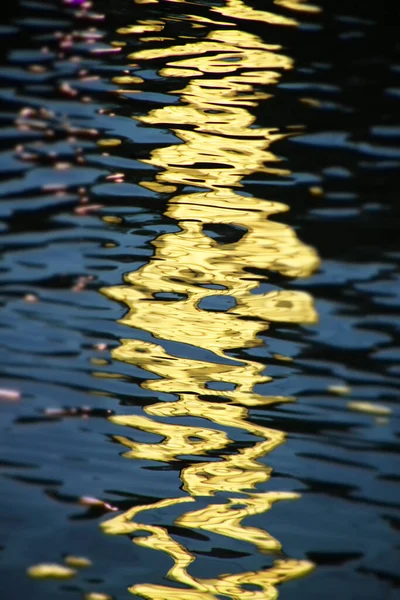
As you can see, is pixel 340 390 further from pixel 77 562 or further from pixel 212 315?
pixel 77 562

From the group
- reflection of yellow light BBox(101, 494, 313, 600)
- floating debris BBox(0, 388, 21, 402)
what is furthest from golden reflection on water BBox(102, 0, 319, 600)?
floating debris BBox(0, 388, 21, 402)

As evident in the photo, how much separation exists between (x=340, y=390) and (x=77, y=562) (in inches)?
12.6

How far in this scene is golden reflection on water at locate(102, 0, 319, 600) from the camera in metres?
0.68

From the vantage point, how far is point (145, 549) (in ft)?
2.23

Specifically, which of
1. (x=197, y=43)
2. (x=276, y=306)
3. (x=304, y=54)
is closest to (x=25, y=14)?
(x=197, y=43)

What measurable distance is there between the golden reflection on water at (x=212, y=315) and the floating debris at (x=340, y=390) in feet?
0.17

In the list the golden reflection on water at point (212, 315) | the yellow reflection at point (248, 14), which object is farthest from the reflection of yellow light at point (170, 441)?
the yellow reflection at point (248, 14)

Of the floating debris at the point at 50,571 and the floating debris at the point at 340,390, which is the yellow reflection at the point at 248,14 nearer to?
the floating debris at the point at 340,390

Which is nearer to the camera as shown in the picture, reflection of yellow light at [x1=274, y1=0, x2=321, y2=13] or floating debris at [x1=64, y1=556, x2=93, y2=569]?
floating debris at [x1=64, y1=556, x2=93, y2=569]

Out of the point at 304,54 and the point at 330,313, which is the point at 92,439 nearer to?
the point at 330,313

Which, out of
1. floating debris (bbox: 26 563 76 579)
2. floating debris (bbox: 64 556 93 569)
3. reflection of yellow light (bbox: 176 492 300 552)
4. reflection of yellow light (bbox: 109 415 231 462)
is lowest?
floating debris (bbox: 26 563 76 579)

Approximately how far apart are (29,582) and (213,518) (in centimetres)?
19

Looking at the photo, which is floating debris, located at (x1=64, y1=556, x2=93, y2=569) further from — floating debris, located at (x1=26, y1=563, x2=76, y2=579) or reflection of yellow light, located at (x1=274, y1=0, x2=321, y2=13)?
reflection of yellow light, located at (x1=274, y1=0, x2=321, y2=13)

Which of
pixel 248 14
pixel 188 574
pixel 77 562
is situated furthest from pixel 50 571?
pixel 248 14
